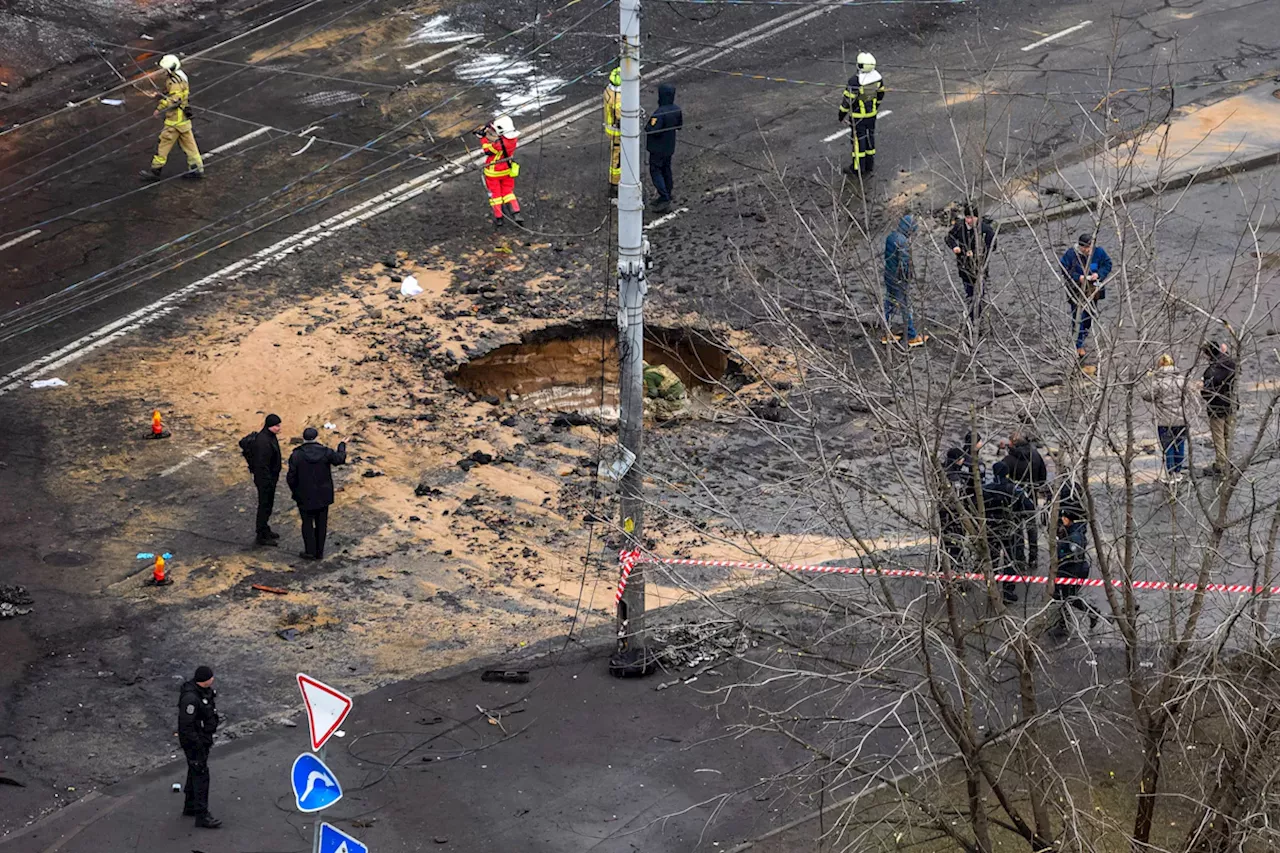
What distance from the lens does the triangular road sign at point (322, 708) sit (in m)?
8.62

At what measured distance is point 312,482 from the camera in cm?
1302

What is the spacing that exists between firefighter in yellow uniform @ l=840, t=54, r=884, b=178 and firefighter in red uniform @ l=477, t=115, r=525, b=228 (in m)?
4.22

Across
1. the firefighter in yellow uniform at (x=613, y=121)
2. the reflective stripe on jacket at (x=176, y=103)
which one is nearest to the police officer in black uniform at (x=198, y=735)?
the firefighter in yellow uniform at (x=613, y=121)

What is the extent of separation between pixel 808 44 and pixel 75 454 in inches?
512

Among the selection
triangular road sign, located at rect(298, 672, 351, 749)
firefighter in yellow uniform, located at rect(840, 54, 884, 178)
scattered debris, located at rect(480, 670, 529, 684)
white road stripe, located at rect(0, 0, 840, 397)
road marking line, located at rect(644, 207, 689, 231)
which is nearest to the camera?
triangular road sign, located at rect(298, 672, 351, 749)

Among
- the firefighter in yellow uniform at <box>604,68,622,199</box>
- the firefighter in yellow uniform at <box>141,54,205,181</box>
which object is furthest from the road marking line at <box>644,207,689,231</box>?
the firefighter in yellow uniform at <box>141,54,205,181</box>

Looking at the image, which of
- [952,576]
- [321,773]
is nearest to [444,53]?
[321,773]

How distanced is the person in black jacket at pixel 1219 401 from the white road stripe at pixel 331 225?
9810 mm

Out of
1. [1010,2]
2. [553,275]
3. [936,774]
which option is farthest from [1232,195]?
[936,774]

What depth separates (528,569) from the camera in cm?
1350

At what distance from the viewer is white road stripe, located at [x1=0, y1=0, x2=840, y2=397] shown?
52.9 ft

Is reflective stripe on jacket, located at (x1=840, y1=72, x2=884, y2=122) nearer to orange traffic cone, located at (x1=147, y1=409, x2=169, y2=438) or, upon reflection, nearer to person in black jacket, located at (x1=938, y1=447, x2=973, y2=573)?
A: orange traffic cone, located at (x1=147, y1=409, x2=169, y2=438)

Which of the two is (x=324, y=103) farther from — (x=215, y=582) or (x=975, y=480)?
(x=975, y=480)

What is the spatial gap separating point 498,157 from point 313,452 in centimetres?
615
